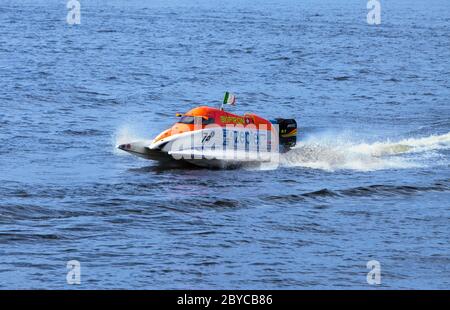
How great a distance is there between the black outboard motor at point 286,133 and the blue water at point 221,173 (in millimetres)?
371

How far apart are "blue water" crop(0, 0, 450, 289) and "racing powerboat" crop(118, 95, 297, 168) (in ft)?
1.57

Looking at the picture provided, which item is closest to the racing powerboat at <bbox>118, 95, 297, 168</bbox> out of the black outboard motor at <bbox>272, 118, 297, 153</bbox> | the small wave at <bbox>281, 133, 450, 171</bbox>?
the black outboard motor at <bbox>272, 118, 297, 153</bbox>

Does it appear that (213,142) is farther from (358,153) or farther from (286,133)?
(358,153)

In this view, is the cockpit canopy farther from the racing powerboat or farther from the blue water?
the blue water

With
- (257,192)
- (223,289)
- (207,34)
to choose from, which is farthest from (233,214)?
(207,34)

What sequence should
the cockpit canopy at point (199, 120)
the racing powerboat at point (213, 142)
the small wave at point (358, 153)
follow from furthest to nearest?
1. the small wave at point (358, 153)
2. the cockpit canopy at point (199, 120)
3. the racing powerboat at point (213, 142)

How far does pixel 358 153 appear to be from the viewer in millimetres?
30922

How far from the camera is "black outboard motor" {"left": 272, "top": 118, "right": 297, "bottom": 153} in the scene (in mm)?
29594

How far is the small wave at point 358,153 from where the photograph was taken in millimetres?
29141

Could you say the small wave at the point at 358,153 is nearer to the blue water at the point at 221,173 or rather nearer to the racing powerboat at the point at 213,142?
the blue water at the point at 221,173

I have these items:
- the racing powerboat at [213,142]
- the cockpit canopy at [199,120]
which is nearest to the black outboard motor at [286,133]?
the racing powerboat at [213,142]

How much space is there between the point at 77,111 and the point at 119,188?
13763 mm

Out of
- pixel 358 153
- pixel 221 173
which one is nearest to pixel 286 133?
pixel 358 153

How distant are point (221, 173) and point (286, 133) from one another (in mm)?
3292
